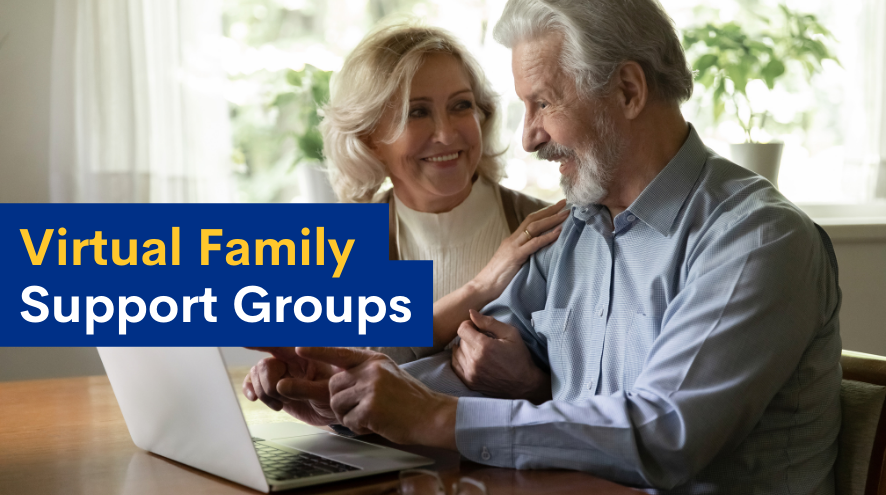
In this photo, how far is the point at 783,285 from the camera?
994mm

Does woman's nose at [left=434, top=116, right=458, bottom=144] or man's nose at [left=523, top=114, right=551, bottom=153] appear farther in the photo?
woman's nose at [left=434, top=116, right=458, bottom=144]

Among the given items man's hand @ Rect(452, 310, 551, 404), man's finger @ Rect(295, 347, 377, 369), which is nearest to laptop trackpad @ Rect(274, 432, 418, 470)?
man's finger @ Rect(295, 347, 377, 369)

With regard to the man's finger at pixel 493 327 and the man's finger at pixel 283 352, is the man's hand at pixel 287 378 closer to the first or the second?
the man's finger at pixel 283 352

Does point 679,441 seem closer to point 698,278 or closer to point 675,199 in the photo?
point 698,278

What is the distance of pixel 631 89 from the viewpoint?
49.6 inches

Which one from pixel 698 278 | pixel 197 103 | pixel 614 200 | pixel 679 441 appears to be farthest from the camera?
pixel 197 103

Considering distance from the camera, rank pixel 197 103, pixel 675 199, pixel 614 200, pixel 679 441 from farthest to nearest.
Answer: pixel 197 103 → pixel 614 200 → pixel 675 199 → pixel 679 441

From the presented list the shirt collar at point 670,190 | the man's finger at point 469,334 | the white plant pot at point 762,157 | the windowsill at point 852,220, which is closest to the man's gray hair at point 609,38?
the shirt collar at point 670,190

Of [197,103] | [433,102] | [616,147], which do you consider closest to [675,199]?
[616,147]

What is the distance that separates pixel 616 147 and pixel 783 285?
1.20 ft

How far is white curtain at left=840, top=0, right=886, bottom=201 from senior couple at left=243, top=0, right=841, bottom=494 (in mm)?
2188

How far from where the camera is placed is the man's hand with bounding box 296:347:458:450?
99 cm

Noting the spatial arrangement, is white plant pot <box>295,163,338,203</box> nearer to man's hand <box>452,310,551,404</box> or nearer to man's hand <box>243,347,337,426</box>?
man's hand <box>452,310,551,404</box>

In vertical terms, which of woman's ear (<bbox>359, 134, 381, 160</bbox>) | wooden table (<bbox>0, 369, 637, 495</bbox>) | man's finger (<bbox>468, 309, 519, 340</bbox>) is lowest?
wooden table (<bbox>0, 369, 637, 495</bbox>)
